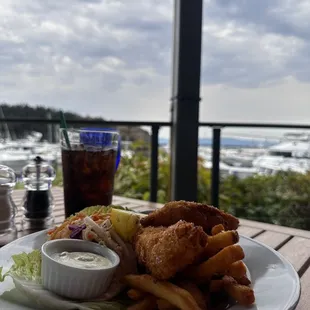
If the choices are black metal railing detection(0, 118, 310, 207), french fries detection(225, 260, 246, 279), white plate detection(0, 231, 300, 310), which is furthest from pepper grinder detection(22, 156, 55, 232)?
black metal railing detection(0, 118, 310, 207)

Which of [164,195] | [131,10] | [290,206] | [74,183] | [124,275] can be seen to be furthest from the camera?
[131,10]

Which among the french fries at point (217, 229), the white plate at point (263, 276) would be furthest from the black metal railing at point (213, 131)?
the french fries at point (217, 229)

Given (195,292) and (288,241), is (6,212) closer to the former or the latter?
(195,292)

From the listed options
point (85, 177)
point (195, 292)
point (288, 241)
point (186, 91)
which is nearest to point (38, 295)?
point (195, 292)

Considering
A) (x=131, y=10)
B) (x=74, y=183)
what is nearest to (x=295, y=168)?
(x=131, y=10)

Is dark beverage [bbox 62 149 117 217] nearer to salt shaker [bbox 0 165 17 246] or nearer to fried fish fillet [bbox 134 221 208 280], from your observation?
salt shaker [bbox 0 165 17 246]

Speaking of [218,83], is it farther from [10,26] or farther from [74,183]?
[74,183]
